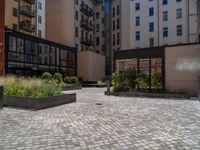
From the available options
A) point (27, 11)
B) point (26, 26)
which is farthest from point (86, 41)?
point (27, 11)

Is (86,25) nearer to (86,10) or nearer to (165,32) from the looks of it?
(86,10)

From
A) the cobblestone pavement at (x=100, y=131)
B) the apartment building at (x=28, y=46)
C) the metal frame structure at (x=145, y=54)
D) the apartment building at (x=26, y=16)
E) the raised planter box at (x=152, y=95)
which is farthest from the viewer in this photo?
the apartment building at (x=26, y=16)

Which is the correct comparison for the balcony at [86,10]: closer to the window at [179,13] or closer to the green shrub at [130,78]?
the window at [179,13]

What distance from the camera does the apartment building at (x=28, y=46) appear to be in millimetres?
24703

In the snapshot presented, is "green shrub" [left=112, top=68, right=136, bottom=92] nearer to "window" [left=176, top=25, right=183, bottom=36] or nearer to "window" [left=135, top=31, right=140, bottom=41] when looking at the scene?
"window" [left=176, top=25, right=183, bottom=36]

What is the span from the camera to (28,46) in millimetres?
27266

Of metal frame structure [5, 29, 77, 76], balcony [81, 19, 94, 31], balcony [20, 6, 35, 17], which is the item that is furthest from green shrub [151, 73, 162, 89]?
balcony [81, 19, 94, 31]

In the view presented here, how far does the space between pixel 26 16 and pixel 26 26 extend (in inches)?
94.6

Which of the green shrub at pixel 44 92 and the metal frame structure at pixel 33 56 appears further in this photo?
the metal frame structure at pixel 33 56

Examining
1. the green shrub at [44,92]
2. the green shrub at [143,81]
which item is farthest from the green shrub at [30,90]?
the green shrub at [143,81]

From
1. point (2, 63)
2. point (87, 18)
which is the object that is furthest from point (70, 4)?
point (2, 63)

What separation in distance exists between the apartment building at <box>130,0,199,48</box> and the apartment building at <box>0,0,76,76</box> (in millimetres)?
14818

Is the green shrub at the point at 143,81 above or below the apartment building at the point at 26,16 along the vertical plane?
below

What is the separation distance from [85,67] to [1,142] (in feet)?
102
